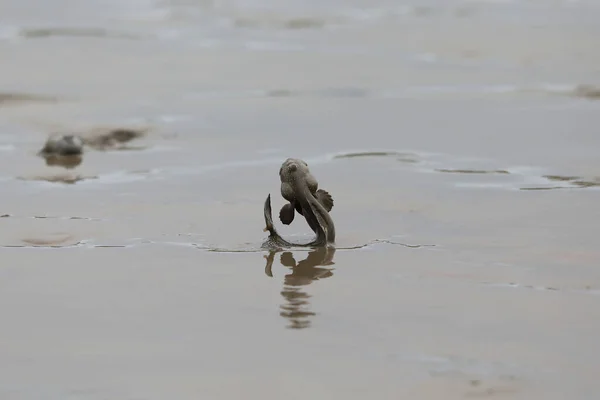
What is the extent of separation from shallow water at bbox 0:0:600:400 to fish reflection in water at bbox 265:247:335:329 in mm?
13

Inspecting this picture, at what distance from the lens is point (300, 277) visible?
4730 millimetres

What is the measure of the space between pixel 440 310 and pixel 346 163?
2913 millimetres

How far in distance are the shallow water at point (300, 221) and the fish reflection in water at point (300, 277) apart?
0.04ft

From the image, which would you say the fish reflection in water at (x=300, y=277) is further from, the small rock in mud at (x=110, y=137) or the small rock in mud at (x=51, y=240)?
the small rock in mud at (x=110, y=137)

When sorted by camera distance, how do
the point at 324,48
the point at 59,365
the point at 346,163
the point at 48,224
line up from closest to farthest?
the point at 59,365 < the point at 48,224 < the point at 346,163 < the point at 324,48

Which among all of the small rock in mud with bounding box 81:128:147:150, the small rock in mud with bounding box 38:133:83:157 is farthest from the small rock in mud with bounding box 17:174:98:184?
the small rock in mud with bounding box 81:128:147:150

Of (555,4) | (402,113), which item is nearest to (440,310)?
(402,113)

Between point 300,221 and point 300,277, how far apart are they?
1.07m

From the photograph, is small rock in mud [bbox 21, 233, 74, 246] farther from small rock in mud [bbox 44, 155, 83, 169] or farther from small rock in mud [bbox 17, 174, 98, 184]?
small rock in mud [bbox 44, 155, 83, 169]

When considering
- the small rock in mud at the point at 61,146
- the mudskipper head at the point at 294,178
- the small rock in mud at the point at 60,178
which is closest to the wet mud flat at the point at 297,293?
the small rock in mud at the point at 60,178

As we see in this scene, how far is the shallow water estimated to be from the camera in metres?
3.70

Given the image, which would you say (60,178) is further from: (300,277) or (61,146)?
(300,277)

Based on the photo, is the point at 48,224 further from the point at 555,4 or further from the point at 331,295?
the point at 555,4

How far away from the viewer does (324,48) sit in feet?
36.8
